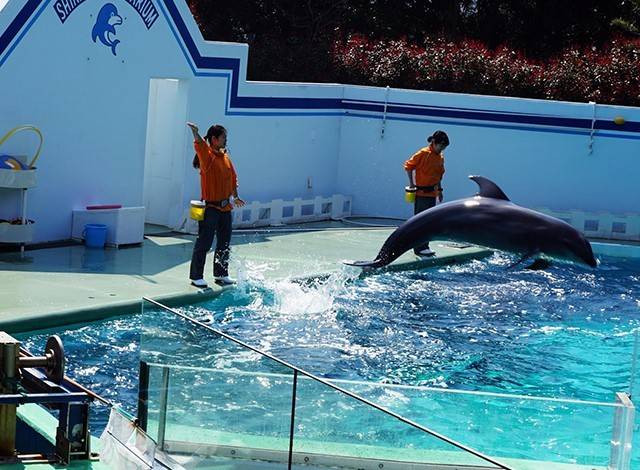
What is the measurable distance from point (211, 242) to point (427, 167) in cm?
336

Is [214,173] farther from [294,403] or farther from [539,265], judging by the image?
[294,403]

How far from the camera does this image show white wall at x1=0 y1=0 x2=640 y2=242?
1255 centimetres

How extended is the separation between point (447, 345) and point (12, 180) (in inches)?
182

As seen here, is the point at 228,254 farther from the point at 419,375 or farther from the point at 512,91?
the point at 512,91

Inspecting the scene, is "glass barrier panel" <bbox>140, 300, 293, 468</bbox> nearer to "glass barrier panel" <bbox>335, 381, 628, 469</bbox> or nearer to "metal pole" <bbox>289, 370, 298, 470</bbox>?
"metal pole" <bbox>289, 370, 298, 470</bbox>

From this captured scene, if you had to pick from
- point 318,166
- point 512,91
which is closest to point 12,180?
point 318,166

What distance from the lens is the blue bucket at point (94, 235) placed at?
1278 centimetres

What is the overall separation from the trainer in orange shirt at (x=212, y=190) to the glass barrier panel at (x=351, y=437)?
5.95m

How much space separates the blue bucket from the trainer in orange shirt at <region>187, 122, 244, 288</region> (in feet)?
5.95

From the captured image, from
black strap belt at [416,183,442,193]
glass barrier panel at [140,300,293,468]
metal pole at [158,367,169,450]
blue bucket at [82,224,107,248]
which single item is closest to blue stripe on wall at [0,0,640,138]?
blue bucket at [82,224,107,248]

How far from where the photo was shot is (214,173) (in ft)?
37.0

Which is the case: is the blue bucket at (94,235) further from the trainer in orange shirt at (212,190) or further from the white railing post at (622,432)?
the white railing post at (622,432)

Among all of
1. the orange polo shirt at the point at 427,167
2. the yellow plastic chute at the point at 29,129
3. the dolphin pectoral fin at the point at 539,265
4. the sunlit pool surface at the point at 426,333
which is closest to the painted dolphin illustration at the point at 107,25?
the yellow plastic chute at the point at 29,129

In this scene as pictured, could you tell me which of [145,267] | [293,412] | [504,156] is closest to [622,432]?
[293,412]
